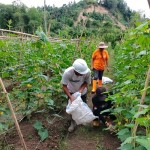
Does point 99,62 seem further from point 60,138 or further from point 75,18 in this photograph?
point 75,18

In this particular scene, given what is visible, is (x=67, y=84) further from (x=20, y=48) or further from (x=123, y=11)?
(x=123, y=11)

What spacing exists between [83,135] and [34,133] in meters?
0.78

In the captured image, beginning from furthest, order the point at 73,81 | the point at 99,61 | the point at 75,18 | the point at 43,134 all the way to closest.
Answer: the point at 75,18 → the point at 99,61 → the point at 73,81 → the point at 43,134

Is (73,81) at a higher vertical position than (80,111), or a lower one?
higher

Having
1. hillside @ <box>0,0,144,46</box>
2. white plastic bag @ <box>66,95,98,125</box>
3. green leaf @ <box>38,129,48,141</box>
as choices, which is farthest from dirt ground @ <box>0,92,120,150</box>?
hillside @ <box>0,0,144,46</box>

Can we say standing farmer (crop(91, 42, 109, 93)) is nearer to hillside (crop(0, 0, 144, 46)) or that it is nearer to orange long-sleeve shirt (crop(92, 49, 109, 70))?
orange long-sleeve shirt (crop(92, 49, 109, 70))

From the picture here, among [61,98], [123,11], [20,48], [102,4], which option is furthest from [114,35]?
[102,4]

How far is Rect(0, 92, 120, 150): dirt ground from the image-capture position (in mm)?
3736

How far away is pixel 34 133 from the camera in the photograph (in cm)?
401

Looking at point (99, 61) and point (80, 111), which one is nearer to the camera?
point (80, 111)

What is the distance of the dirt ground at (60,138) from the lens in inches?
147

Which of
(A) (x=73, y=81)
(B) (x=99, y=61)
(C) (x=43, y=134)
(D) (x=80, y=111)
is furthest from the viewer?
(B) (x=99, y=61)

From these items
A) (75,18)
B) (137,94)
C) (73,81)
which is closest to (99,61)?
(73,81)

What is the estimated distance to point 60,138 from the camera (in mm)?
4055
